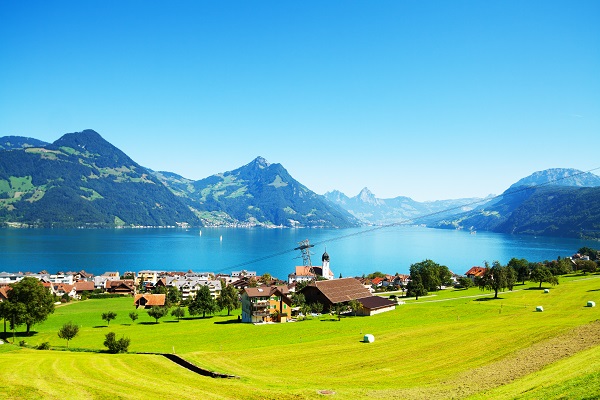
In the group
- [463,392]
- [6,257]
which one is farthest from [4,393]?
[6,257]

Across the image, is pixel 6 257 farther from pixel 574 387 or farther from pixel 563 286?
pixel 574 387

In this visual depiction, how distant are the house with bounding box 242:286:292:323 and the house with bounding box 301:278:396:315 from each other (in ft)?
23.6

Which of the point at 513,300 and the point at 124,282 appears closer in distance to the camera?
the point at 513,300

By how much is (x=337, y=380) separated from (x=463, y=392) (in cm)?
721

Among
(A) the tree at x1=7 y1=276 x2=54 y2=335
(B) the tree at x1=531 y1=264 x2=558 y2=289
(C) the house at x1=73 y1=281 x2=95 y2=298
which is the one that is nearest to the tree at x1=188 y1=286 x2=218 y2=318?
(A) the tree at x1=7 y1=276 x2=54 y2=335

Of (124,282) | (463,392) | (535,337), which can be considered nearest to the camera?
(463,392)

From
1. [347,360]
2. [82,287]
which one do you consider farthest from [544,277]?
[82,287]

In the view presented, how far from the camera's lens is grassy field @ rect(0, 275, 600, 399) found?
70.1 feet

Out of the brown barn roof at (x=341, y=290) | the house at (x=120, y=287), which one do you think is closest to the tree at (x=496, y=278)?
the brown barn roof at (x=341, y=290)

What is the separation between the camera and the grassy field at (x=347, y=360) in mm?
21358

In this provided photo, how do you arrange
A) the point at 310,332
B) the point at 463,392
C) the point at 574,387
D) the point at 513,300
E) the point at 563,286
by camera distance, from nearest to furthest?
the point at 574,387, the point at 463,392, the point at 310,332, the point at 513,300, the point at 563,286

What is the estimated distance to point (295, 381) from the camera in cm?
2534

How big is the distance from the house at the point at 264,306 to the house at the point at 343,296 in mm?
7183

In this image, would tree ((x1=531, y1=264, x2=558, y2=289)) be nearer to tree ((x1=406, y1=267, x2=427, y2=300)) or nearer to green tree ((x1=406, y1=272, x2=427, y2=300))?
green tree ((x1=406, y1=272, x2=427, y2=300))
